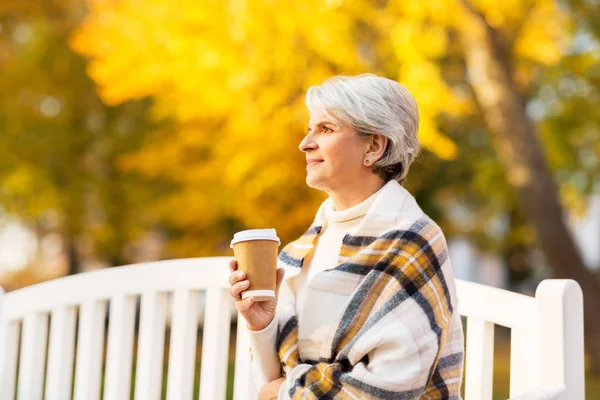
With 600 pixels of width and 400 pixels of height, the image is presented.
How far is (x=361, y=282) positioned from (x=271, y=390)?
398mm

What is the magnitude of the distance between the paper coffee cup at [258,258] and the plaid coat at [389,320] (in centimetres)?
17

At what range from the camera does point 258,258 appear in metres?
1.86

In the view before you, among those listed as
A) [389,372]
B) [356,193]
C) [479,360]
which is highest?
[356,193]

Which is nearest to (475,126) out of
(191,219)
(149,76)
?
(191,219)

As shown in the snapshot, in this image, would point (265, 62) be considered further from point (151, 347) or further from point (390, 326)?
point (390, 326)

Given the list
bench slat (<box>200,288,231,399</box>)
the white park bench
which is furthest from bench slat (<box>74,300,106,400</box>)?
bench slat (<box>200,288,231,399</box>)

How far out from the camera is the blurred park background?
7.30 meters

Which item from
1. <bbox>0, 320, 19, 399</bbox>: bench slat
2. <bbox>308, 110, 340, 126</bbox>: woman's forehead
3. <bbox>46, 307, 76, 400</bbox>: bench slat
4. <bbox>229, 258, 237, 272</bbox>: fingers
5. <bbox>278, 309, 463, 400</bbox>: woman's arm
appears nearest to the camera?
<bbox>278, 309, 463, 400</bbox>: woman's arm

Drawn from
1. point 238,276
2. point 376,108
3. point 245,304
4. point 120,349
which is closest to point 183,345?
point 120,349

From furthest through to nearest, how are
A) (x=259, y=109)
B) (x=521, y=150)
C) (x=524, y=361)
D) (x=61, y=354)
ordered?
1. (x=259, y=109)
2. (x=521, y=150)
3. (x=61, y=354)
4. (x=524, y=361)

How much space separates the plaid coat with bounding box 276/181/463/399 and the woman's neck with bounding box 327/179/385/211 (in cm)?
6

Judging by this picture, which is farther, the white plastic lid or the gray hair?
the gray hair

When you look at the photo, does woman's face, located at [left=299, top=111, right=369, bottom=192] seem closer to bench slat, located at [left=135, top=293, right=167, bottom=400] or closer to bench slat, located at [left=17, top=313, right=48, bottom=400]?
bench slat, located at [left=135, top=293, right=167, bottom=400]

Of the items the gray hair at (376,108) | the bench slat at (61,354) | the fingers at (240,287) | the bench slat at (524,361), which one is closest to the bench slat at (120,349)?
the bench slat at (61,354)
